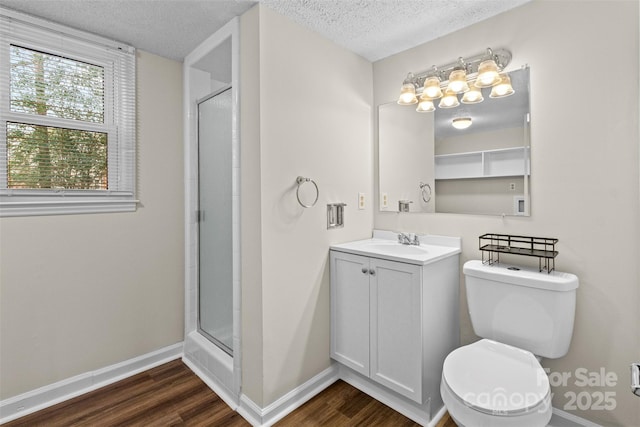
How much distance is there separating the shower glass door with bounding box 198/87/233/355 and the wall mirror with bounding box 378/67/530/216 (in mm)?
1167

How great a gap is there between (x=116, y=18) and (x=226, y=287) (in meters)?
1.79

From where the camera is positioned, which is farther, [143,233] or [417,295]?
[143,233]

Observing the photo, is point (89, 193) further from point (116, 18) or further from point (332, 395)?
point (332, 395)

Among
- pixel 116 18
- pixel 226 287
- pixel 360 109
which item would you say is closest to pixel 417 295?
pixel 226 287

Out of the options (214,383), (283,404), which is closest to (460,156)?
(283,404)

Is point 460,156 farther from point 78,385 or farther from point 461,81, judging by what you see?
point 78,385

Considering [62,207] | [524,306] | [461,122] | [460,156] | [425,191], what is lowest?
[524,306]

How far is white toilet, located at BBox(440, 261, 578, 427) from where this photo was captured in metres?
1.16

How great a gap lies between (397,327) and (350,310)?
0.35 meters

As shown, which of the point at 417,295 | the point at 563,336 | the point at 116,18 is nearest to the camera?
the point at 563,336

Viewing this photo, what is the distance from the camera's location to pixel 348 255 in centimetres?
201

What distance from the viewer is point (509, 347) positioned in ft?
4.94

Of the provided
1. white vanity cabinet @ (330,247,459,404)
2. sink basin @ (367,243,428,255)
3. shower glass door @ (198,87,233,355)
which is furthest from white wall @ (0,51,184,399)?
sink basin @ (367,243,428,255)

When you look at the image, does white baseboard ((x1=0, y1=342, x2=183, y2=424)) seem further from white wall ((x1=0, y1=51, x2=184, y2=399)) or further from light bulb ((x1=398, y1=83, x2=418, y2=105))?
light bulb ((x1=398, y1=83, x2=418, y2=105))
